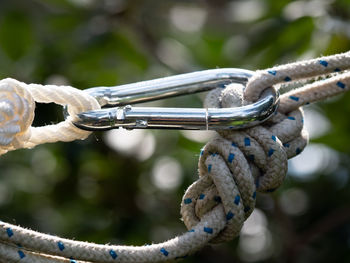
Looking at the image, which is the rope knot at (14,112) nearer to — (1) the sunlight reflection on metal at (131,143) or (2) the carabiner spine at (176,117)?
(2) the carabiner spine at (176,117)

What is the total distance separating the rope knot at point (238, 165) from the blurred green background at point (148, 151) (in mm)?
787

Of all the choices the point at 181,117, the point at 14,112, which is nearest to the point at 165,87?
the point at 181,117

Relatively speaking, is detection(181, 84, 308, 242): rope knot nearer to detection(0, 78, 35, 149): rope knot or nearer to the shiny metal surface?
the shiny metal surface

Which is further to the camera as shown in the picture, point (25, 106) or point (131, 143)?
point (131, 143)

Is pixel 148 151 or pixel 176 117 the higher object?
pixel 176 117

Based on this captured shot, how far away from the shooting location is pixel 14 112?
743 mm

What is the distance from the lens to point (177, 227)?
1742 mm

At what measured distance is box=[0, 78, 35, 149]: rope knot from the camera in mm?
740

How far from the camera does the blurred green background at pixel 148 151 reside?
63.4 inches

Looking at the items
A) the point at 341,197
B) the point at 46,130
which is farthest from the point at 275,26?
the point at 46,130

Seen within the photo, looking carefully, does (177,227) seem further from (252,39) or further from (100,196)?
(252,39)

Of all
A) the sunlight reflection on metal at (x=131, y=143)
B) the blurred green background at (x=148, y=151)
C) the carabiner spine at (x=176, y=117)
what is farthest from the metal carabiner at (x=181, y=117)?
the sunlight reflection on metal at (x=131, y=143)

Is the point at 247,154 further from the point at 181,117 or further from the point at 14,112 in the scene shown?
the point at 14,112

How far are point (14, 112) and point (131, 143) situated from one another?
3.39 feet
